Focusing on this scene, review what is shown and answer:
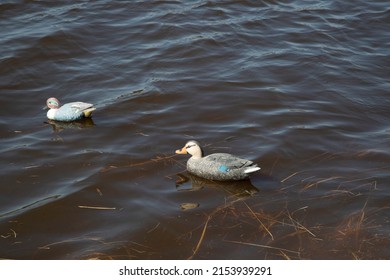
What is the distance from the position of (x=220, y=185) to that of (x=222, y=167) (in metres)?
0.31

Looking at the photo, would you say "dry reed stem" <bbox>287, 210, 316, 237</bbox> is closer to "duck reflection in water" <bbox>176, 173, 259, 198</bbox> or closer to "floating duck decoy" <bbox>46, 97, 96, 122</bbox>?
"duck reflection in water" <bbox>176, 173, 259, 198</bbox>

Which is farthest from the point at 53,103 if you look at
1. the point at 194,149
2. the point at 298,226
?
the point at 298,226

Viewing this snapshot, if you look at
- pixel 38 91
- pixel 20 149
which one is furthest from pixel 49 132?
pixel 38 91

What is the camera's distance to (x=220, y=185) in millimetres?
7562

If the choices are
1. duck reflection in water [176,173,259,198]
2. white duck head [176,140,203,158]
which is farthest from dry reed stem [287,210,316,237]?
white duck head [176,140,203,158]

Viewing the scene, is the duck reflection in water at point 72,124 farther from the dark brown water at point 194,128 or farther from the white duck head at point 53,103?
the white duck head at point 53,103

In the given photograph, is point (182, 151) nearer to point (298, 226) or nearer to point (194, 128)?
point (194, 128)

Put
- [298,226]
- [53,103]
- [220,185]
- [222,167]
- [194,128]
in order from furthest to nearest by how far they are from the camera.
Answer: [53,103] < [194,128] < [220,185] < [222,167] < [298,226]

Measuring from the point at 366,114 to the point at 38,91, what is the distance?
5456 millimetres

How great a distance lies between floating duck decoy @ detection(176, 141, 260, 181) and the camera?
290 inches

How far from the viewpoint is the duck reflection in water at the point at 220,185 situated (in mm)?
7414

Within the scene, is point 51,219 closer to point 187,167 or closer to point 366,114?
point 187,167
